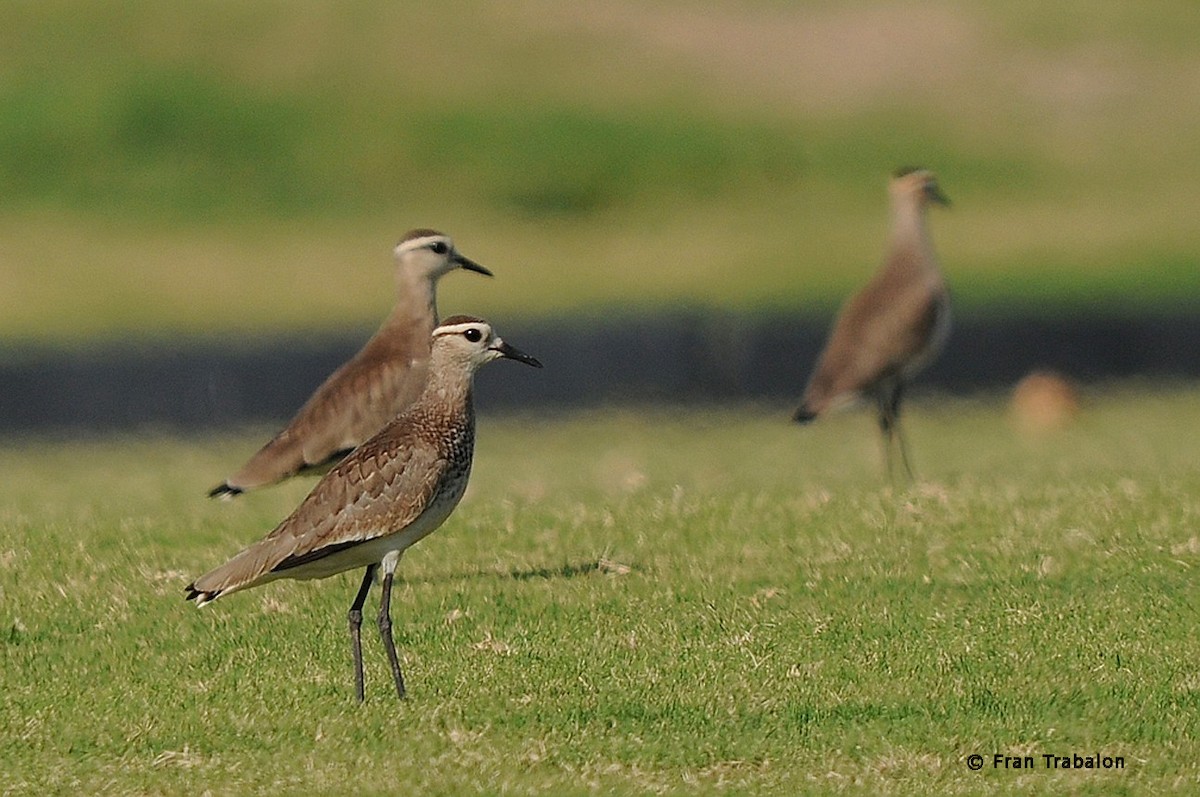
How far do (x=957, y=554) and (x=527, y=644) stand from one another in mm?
2671

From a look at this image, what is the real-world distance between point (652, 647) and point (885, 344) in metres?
6.55

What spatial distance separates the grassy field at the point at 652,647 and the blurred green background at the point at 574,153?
1775 centimetres

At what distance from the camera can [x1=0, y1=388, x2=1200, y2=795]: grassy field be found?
321 inches

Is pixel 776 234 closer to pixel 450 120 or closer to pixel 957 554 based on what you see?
pixel 450 120

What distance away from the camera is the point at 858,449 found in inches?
778

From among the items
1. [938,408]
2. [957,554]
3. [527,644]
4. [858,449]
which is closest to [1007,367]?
[938,408]

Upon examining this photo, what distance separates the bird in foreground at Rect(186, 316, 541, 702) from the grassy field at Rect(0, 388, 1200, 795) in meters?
0.46

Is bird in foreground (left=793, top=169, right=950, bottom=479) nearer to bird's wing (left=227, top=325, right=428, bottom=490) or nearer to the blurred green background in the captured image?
bird's wing (left=227, top=325, right=428, bottom=490)

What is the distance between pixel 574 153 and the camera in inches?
1639

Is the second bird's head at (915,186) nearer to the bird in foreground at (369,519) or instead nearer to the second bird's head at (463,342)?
the second bird's head at (463,342)

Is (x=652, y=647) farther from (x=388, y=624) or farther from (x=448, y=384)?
(x=448, y=384)

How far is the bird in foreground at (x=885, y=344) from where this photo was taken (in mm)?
15727

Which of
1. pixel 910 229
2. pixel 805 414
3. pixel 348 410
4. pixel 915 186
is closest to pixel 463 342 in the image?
pixel 348 410

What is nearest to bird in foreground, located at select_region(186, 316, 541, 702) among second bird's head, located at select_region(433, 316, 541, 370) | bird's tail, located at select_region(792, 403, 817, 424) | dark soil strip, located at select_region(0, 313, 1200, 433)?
second bird's head, located at select_region(433, 316, 541, 370)
